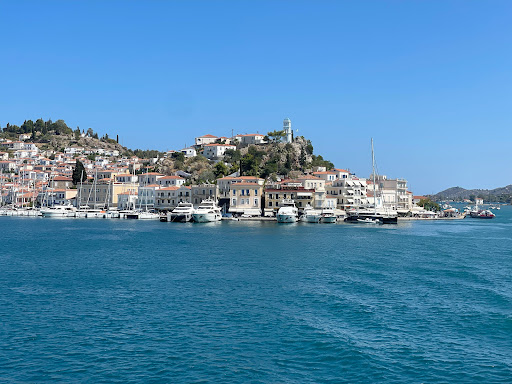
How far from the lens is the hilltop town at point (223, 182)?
92412mm

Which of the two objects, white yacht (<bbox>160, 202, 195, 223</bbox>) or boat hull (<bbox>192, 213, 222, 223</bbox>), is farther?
white yacht (<bbox>160, 202, 195, 223</bbox>)

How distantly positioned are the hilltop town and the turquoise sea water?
173 feet

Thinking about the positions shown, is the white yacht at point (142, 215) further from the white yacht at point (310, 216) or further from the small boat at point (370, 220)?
the small boat at point (370, 220)

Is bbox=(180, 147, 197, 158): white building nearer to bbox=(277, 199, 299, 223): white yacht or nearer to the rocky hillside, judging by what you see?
bbox=(277, 199, 299, 223): white yacht

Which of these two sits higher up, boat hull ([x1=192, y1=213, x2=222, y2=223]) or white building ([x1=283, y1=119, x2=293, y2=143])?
white building ([x1=283, y1=119, x2=293, y2=143])

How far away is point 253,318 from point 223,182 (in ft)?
247

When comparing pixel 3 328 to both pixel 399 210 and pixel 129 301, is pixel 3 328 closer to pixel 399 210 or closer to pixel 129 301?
pixel 129 301

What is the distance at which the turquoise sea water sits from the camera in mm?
16000

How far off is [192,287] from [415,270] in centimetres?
1560

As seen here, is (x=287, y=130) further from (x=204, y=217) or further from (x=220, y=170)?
(x=204, y=217)

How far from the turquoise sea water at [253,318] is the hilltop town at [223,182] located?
52701 mm

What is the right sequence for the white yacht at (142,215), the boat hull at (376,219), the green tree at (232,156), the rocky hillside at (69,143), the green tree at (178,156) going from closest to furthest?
the boat hull at (376,219) → the white yacht at (142,215) → the green tree at (232,156) → the green tree at (178,156) → the rocky hillside at (69,143)

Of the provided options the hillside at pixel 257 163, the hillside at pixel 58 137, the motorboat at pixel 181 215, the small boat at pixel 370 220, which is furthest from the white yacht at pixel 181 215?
the hillside at pixel 58 137

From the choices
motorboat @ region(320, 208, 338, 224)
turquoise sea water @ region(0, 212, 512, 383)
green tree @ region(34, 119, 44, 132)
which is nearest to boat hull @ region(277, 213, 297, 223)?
motorboat @ region(320, 208, 338, 224)
